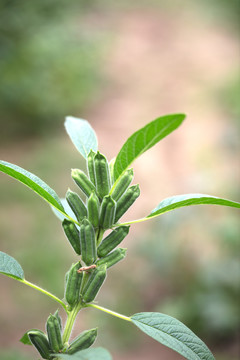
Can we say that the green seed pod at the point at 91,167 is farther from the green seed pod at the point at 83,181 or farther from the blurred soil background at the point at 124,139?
the blurred soil background at the point at 124,139

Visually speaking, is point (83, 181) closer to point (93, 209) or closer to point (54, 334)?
point (93, 209)

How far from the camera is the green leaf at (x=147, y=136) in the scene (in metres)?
0.53

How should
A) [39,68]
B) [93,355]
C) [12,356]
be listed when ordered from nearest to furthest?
[93,355], [12,356], [39,68]

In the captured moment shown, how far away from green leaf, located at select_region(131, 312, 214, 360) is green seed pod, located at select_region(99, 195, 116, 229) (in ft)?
0.41

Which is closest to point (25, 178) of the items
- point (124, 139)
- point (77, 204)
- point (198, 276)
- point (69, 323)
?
point (77, 204)

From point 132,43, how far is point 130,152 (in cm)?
700

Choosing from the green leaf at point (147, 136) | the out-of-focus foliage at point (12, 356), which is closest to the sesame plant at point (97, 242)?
the green leaf at point (147, 136)

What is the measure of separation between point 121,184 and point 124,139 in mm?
4233

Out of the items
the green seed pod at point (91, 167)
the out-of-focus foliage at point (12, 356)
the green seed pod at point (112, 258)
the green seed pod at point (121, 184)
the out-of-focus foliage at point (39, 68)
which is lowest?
the out-of-focus foliage at point (12, 356)

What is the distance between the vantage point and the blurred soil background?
259 centimetres

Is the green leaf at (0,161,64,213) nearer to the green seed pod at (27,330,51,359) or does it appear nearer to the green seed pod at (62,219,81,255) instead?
the green seed pod at (62,219,81,255)

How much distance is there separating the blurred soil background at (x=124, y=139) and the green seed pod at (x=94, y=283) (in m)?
0.56

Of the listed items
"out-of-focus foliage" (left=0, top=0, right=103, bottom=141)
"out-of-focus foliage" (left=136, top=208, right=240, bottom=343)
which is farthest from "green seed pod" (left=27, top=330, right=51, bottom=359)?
"out-of-focus foliage" (left=0, top=0, right=103, bottom=141)

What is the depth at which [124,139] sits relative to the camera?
4.83 metres
